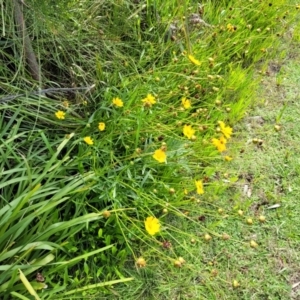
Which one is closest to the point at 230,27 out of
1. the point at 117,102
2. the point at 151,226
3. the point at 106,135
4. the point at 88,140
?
the point at 117,102

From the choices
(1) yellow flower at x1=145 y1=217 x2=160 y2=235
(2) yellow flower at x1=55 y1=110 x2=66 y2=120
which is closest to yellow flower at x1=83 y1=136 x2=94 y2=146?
(2) yellow flower at x1=55 y1=110 x2=66 y2=120

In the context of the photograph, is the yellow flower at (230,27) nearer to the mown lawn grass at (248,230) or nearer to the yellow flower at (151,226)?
the mown lawn grass at (248,230)

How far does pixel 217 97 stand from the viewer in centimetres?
228

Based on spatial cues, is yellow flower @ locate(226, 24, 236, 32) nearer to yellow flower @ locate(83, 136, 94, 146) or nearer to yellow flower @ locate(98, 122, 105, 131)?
yellow flower @ locate(98, 122, 105, 131)

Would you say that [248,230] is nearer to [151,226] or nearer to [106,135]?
[151,226]

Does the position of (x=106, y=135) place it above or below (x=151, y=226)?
above

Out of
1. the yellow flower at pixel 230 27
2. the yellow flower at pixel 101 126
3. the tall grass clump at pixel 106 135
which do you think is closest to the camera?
the tall grass clump at pixel 106 135

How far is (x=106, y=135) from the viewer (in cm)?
193

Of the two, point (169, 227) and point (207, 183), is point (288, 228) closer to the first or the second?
point (207, 183)

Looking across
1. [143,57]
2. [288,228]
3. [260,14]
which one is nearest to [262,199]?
[288,228]

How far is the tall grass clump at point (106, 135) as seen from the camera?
1642 millimetres

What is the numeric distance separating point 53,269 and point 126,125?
677 millimetres

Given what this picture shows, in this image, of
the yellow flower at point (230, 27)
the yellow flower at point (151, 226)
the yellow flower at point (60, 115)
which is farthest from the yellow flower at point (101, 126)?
the yellow flower at point (230, 27)

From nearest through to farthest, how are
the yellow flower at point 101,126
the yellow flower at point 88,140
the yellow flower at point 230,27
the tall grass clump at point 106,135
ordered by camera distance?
1. the tall grass clump at point 106,135
2. the yellow flower at point 88,140
3. the yellow flower at point 101,126
4. the yellow flower at point 230,27
